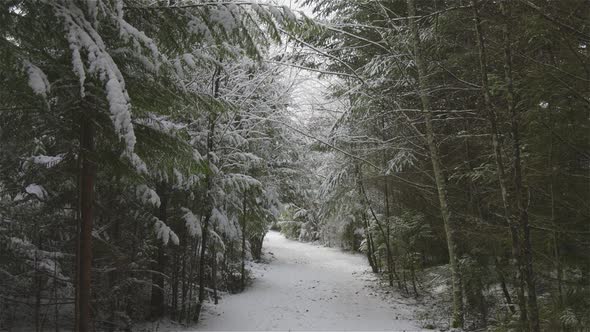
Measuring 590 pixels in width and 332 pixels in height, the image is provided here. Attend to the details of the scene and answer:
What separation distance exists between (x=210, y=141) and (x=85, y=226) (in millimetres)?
5519

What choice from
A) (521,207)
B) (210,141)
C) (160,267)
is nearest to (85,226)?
(160,267)

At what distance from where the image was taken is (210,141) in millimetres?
9133

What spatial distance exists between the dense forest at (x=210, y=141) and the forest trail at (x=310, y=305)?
81 centimetres

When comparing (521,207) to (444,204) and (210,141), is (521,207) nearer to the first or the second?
(444,204)

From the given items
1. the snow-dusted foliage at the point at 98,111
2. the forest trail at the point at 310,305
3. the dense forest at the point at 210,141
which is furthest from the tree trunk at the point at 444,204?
the snow-dusted foliage at the point at 98,111

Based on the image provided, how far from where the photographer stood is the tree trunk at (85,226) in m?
3.59

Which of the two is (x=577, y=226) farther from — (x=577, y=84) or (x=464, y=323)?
(x=464, y=323)


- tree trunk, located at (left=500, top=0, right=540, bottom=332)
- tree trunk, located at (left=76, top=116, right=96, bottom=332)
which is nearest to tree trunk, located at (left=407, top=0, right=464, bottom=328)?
tree trunk, located at (left=500, top=0, right=540, bottom=332)

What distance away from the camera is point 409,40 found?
8727 millimetres

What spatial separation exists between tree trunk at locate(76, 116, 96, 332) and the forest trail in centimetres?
559

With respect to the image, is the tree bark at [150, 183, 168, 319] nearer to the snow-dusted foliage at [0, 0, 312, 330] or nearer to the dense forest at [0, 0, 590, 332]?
the dense forest at [0, 0, 590, 332]

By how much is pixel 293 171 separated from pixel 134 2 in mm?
12722

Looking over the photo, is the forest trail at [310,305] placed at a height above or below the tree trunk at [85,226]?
below

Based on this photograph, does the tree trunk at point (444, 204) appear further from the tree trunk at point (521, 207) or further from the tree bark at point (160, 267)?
the tree bark at point (160, 267)
